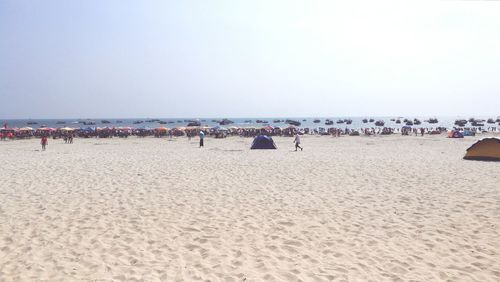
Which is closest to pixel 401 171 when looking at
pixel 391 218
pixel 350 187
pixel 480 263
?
pixel 350 187

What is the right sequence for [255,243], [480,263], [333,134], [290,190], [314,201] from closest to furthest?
[480,263] < [255,243] < [314,201] < [290,190] < [333,134]

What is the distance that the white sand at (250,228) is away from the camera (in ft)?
18.5

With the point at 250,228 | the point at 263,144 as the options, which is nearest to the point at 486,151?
the point at 263,144

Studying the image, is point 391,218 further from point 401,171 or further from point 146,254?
point 401,171

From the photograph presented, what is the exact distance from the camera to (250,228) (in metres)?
7.68

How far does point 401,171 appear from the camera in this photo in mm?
16109

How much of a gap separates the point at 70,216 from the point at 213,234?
3.54 m

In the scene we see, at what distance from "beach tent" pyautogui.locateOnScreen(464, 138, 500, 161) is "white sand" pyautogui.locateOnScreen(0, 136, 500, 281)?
6.73 meters

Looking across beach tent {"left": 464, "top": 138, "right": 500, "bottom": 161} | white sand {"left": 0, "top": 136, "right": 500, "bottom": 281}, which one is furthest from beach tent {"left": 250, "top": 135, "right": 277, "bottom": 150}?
white sand {"left": 0, "top": 136, "right": 500, "bottom": 281}

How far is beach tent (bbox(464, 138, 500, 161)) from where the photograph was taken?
65.0 ft

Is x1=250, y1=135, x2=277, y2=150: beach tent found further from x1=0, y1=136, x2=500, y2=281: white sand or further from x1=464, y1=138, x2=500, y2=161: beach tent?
x1=0, y1=136, x2=500, y2=281: white sand

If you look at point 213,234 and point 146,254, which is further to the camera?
point 213,234

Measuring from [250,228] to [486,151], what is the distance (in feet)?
58.2

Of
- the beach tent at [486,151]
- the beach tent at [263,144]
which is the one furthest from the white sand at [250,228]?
the beach tent at [263,144]
